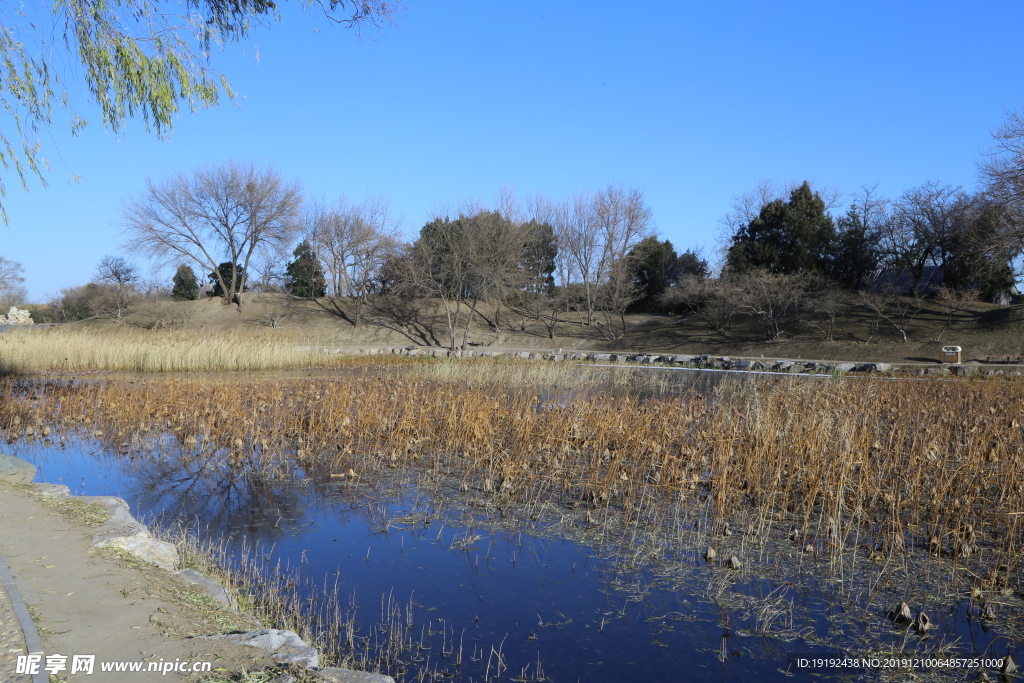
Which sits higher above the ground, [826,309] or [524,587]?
[826,309]

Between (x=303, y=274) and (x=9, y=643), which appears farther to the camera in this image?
(x=303, y=274)

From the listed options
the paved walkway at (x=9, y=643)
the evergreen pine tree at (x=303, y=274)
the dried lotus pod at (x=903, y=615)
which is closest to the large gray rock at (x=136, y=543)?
the paved walkway at (x=9, y=643)

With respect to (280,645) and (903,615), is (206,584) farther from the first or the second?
(903,615)

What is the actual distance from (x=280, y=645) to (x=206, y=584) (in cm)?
132

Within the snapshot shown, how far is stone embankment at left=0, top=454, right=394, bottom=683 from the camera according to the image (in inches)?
125

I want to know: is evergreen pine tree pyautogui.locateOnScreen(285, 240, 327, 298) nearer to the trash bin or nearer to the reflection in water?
the trash bin

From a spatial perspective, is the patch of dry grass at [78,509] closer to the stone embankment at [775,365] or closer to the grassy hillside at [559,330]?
the grassy hillside at [559,330]

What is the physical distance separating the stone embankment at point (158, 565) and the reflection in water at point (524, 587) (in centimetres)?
68

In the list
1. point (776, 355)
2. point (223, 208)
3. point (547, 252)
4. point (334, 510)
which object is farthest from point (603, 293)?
point (334, 510)

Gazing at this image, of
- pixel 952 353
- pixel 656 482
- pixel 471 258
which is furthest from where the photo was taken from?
pixel 471 258

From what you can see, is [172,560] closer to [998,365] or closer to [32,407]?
[32,407]

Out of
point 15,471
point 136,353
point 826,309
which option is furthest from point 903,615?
point 826,309

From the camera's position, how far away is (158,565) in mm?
4641

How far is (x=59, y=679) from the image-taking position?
296 cm
